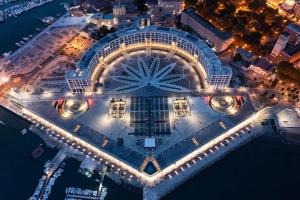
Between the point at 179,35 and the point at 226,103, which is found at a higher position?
the point at 179,35

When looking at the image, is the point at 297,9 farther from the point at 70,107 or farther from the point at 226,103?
the point at 70,107

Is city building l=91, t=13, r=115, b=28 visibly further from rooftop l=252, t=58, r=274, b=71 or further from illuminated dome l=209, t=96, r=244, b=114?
rooftop l=252, t=58, r=274, b=71

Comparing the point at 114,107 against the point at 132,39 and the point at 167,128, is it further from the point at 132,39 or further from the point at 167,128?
the point at 132,39

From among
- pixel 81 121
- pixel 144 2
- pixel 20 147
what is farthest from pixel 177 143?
pixel 144 2

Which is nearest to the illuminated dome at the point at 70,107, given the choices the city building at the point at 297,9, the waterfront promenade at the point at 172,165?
the waterfront promenade at the point at 172,165

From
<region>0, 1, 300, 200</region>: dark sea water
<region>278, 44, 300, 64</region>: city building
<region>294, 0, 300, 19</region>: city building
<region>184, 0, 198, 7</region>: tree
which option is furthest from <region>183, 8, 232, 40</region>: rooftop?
<region>0, 1, 300, 200</region>: dark sea water

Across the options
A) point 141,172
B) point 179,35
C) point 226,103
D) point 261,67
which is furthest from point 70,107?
point 261,67
